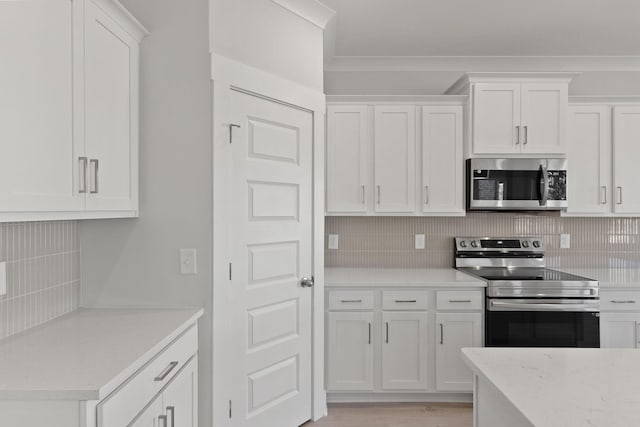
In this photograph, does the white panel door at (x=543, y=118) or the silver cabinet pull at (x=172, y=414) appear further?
the white panel door at (x=543, y=118)

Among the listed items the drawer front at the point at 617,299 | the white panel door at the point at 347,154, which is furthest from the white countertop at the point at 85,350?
the drawer front at the point at 617,299

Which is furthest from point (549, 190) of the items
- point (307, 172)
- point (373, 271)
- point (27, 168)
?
point (27, 168)

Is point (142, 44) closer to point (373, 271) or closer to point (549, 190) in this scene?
point (373, 271)

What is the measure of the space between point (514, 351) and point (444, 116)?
98.8 inches

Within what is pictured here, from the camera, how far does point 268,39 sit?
2764 mm

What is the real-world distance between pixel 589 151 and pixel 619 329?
4.57 feet

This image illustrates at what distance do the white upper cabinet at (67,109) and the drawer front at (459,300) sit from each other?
2.22 m

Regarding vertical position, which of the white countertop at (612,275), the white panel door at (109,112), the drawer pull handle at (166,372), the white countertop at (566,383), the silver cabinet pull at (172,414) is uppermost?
the white panel door at (109,112)

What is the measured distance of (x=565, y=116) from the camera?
3770mm

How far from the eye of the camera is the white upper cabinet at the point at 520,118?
3758 millimetres

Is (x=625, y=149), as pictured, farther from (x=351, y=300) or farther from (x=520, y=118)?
(x=351, y=300)

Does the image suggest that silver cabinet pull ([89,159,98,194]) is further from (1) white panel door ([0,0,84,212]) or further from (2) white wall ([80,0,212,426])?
(2) white wall ([80,0,212,426])

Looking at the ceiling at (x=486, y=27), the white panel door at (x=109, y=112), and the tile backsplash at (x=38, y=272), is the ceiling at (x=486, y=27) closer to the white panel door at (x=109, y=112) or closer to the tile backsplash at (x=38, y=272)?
the white panel door at (x=109, y=112)

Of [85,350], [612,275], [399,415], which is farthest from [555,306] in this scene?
[85,350]
